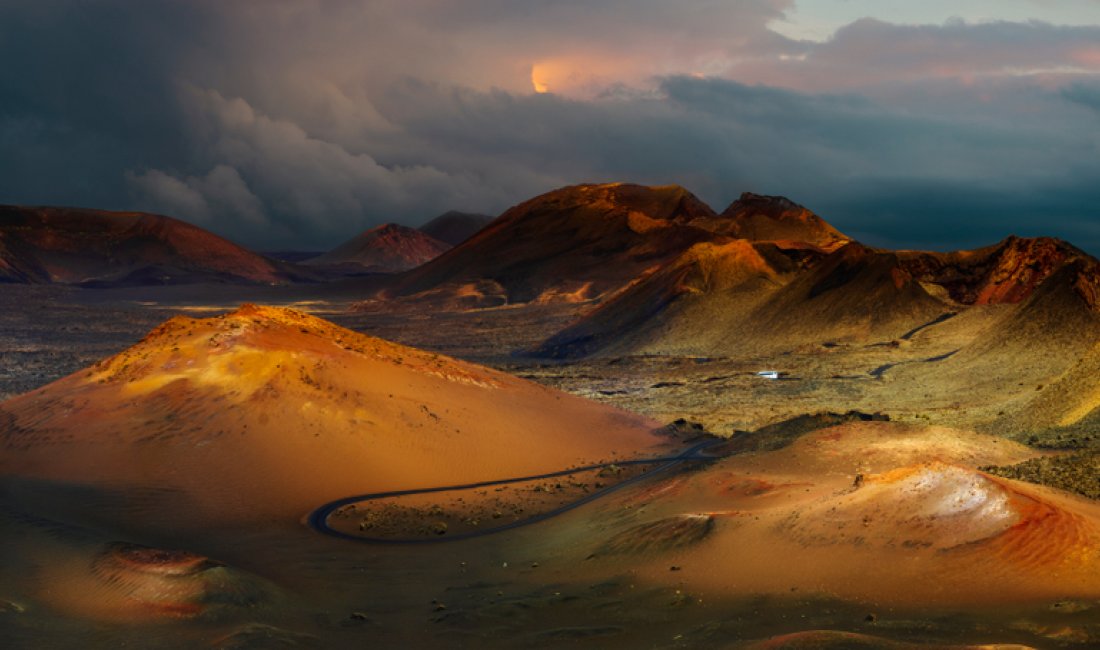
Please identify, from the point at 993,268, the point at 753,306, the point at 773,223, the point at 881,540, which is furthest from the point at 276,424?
the point at 773,223

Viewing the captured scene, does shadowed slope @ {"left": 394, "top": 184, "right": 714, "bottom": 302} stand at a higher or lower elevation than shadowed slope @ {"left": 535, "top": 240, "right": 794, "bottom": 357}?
higher

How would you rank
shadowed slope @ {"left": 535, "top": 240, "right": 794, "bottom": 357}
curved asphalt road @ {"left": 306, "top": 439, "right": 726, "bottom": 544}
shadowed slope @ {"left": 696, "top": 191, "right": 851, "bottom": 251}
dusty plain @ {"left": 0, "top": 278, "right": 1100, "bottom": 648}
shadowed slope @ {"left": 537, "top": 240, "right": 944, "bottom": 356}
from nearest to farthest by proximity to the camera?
1. dusty plain @ {"left": 0, "top": 278, "right": 1100, "bottom": 648}
2. curved asphalt road @ {"left": 306, "top": 439, "right": 726, "bottom": 544}
3. shadowed slope @ {"left": 537, "top": 240, "right": 944, "bottom": 356}
4. shadowed slope @ {"left": 535, "top": 240, "right": 794, "bottom": 357}
5. shadowed slope @ {"left": 696, "top": 191, "right": 851, "bottom": 251}

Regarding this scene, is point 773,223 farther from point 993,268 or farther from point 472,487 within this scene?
point 472,487

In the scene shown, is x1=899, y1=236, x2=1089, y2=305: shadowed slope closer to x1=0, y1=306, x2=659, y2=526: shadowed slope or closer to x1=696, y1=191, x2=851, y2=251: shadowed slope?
x1=696, y1=191, x2=851, y2=251: shadowed slope

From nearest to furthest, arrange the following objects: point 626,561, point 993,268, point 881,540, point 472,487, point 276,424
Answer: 1. point 881,540
2. point 626,561
3. point 472,487
4. point 276,424
5. point 993,268

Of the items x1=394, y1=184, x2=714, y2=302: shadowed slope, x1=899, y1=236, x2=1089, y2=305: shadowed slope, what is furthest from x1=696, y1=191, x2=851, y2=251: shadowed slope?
x1=899, y1=236, x2=1089, y2=305: shadowed slope

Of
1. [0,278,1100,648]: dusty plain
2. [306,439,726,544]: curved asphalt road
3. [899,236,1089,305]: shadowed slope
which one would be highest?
[899,236,1089,305]: shadowed slope

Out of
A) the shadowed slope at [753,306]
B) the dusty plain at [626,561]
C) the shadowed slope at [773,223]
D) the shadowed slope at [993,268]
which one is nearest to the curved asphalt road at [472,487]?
the dusty plain at [626,561]

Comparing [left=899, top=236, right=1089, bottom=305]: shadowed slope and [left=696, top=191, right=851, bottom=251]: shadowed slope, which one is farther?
[left=696, top=191, right=851, bottom=251]: shadowed slope

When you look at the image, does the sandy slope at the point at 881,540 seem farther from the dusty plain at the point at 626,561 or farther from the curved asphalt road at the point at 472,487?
the curved asphalt road at the point at 472,487

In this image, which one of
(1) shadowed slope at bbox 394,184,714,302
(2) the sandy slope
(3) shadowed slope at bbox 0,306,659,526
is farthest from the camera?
(1) shadowed slope at bbox 394,184,714,302

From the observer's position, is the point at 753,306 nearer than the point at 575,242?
Yes
